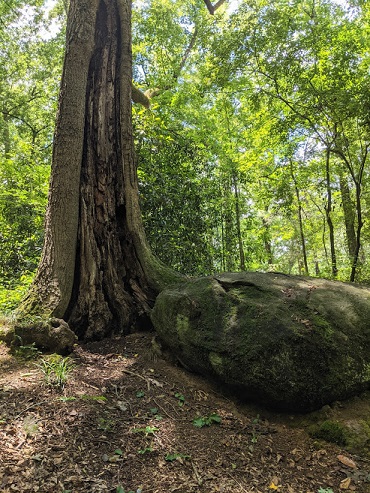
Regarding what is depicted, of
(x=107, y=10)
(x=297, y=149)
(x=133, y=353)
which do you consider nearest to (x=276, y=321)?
(x=133, y=353)

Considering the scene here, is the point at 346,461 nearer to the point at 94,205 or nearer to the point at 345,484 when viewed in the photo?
the point at 345,484

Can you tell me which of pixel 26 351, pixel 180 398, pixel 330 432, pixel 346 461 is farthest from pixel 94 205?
pixel 346 461

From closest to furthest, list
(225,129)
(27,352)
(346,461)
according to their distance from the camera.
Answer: (346,461)
(27,352)
(225,129)

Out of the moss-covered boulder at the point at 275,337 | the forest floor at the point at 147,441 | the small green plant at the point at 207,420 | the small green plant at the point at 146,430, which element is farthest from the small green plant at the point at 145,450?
the moss-covered boulder at the point at 275,337

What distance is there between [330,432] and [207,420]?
3.07 ft

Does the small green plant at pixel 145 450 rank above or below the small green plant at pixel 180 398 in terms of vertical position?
below

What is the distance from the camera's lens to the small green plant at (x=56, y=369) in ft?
8.55

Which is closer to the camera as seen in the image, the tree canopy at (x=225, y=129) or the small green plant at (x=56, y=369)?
the small green plant at (x=56, y=369)

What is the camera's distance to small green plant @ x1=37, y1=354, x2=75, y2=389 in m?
2.61

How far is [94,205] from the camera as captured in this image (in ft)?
13.1

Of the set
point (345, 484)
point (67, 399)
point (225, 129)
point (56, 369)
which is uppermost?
point (225, 129)

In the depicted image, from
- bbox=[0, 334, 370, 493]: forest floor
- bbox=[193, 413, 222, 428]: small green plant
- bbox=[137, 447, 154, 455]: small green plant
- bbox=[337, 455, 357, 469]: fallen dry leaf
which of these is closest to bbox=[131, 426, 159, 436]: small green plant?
bbox=[0, 334, 370, 493]: forest floor

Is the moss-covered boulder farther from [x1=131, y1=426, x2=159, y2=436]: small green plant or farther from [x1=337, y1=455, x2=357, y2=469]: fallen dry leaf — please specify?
[x1=131, y1=426, x2=159, y2=436]: small green plant

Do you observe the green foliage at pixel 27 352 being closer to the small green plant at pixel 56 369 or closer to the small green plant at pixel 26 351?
the small green plant at pixel 26 351
